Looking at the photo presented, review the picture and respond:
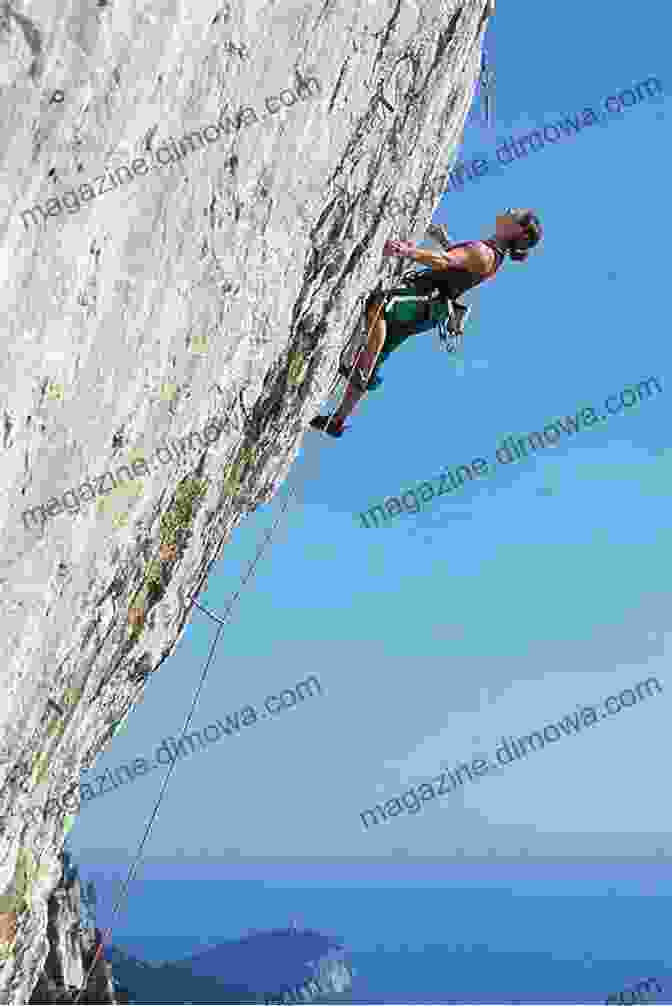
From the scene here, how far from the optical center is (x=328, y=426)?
14.5 m

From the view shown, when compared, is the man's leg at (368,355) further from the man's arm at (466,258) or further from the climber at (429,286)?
the man's arm at (466,258)

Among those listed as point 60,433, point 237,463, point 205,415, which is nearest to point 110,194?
point 60,433

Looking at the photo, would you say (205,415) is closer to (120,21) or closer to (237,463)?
(237,463)

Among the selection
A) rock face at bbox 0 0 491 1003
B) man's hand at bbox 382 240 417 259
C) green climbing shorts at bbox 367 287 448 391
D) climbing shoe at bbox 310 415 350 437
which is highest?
man's hand at bbox 382 240 417 259

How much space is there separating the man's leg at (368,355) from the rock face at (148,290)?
11.8 inches

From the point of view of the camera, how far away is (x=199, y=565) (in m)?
12.7

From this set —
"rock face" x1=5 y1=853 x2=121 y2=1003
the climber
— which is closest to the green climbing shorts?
the climber

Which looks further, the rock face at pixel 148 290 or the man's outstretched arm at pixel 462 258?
the man's outstretched arm at pixel 462 258

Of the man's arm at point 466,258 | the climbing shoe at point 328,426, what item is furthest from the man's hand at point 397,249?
the climbing shoe at point 328,426

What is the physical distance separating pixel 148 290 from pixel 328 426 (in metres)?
7.62

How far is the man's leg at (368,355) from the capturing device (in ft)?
44.4

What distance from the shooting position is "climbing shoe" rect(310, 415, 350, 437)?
14.5 meters

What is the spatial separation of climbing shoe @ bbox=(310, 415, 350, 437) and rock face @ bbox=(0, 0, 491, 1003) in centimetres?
102

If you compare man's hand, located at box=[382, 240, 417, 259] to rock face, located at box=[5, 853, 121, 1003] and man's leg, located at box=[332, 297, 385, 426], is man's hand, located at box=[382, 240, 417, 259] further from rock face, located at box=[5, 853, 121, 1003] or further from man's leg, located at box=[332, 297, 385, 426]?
rock face, located at box=[5, 853, 121, 1003]
